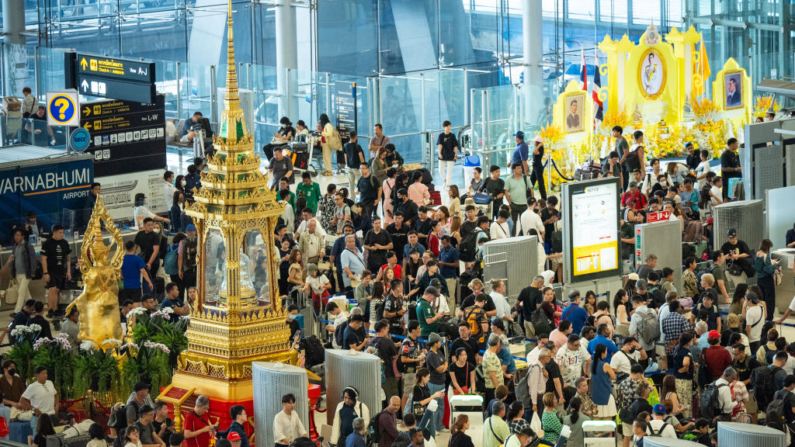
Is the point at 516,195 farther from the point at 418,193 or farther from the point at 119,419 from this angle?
the point at 119,419

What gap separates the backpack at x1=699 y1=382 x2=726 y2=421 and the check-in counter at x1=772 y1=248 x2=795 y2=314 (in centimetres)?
648

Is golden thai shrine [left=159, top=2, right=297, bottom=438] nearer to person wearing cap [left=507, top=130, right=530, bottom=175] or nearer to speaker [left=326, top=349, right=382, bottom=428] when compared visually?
speaker [left=326, top=349, right=382, bottom=428]

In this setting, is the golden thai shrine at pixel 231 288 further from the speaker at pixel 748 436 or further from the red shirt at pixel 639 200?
the red shirt at pixel 639 200

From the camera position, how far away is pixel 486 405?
16.4 meters

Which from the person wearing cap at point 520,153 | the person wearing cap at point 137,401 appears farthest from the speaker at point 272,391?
the person wearing cap at point 520,153

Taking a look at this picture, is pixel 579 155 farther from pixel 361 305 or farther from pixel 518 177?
pixel 361 305

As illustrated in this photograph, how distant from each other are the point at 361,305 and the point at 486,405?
10.2 feet

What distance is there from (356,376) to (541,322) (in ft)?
11.7

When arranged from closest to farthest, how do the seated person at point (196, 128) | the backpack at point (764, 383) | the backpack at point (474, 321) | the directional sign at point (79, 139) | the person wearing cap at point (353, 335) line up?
the backpack at point (764, 383) < the person wearing cap at point (353, 335) < the backpack at point (474, 321) < the directional sign at point (79, 139) < the seated person at point (196, 128)

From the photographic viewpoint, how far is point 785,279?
70.4 ft

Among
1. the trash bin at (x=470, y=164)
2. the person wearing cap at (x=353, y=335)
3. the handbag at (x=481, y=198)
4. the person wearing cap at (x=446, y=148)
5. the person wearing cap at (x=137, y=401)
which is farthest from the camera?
the trash bin at (x=470, y=164)

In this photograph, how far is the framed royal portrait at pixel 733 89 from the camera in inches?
1319

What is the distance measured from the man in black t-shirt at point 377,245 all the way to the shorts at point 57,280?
180 inches

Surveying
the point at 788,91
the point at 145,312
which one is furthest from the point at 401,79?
the point at 145,312
